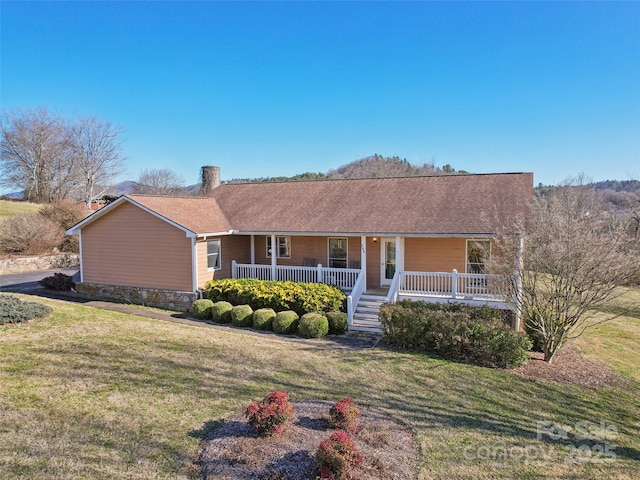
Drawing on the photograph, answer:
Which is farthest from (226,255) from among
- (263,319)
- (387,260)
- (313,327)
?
(387,260)

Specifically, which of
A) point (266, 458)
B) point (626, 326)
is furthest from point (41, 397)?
point (626, 326)

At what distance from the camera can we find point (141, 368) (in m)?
8.56

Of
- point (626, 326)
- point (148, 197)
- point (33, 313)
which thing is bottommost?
point (626, 326)

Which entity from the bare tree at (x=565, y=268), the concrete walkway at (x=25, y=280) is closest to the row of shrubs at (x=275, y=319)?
the bare tree at (x=565, y=268)

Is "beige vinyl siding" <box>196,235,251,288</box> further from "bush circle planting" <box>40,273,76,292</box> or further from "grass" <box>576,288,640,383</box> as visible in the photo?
"grass" <box>576,288,640,383</box>

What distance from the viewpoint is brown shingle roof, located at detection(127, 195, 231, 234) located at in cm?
1580

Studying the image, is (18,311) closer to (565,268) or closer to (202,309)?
(202,309)

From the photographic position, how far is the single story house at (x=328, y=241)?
14.7 meters

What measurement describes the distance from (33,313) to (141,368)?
5.30 m

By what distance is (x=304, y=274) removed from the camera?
1642cm

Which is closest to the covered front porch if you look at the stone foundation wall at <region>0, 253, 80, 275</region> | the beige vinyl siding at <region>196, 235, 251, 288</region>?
the beige vinyl siding at <region>196, 235, 251, 288</region>

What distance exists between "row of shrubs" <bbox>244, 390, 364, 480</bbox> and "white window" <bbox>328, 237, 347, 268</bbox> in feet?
35.4

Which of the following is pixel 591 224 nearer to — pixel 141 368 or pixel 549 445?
pixel 549 445

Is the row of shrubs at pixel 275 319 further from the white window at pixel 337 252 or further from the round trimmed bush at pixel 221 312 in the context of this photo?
the white window at pixel 337 252
